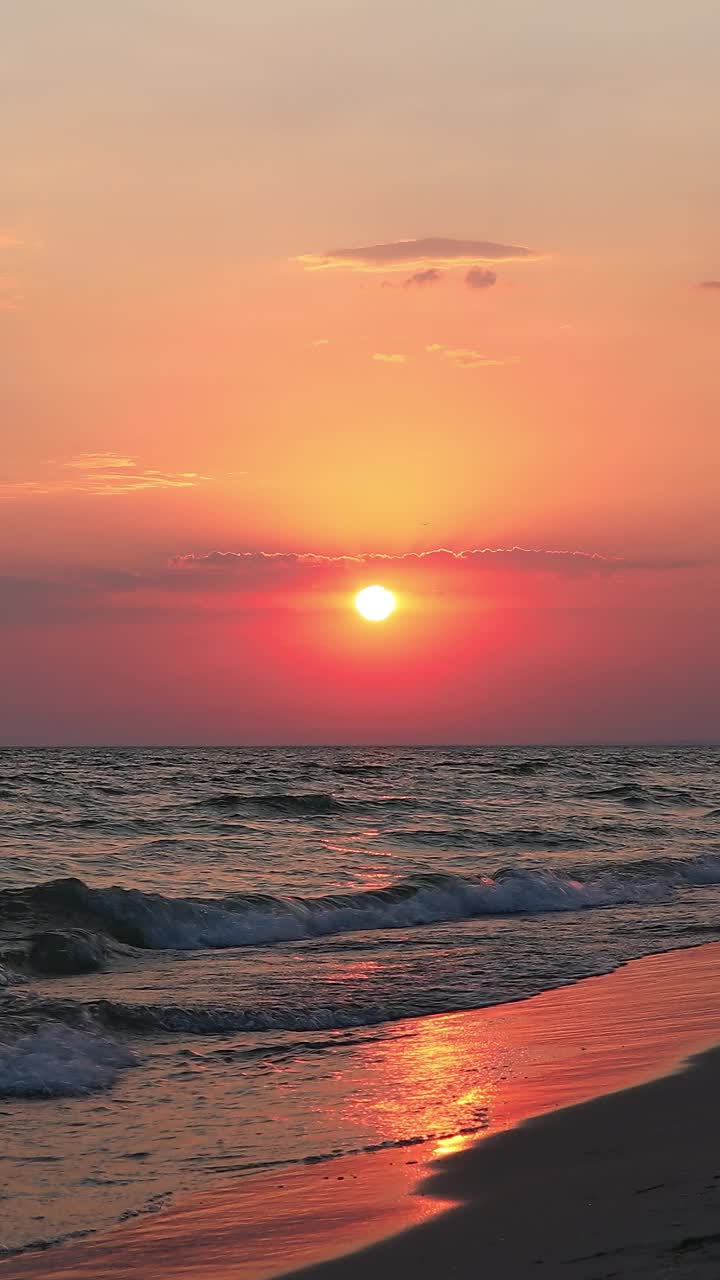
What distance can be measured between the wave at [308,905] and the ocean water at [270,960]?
0.05 meters

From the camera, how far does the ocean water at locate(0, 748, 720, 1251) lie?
7.46 m

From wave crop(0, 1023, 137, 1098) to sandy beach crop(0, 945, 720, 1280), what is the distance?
8.12ft

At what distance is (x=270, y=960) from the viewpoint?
14484 millimetres

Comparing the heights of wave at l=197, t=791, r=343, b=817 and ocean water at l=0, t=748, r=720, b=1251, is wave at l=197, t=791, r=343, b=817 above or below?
above

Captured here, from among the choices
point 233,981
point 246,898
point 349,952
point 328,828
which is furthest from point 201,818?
point 233,981

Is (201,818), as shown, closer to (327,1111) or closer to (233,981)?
(233,981)

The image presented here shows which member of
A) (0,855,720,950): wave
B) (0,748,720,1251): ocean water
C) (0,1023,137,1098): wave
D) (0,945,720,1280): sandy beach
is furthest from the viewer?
(0,855,720,950): wave

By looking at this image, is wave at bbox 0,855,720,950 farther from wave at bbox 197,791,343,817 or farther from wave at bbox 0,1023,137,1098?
wave at bbox 197,791,343,817

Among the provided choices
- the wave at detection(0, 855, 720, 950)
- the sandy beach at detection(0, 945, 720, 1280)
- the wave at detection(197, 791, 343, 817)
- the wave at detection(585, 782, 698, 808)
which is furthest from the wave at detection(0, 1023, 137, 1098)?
the wave at detection(585, 782, 698, 808)

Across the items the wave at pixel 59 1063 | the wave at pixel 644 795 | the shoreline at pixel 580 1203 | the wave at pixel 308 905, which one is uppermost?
the wave at pixel 644 795

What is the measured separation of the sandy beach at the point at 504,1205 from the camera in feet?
17.4

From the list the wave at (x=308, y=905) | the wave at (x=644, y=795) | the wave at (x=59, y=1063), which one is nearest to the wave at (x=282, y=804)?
the wave at (x=644, y=795)

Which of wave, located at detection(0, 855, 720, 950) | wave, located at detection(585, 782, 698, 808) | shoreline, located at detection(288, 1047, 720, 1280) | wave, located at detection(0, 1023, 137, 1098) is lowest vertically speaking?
shoreline, located at detection(288, 1047, 720, 1280)

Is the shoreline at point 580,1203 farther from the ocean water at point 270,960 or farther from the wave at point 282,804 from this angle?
the wave at point 282,804
